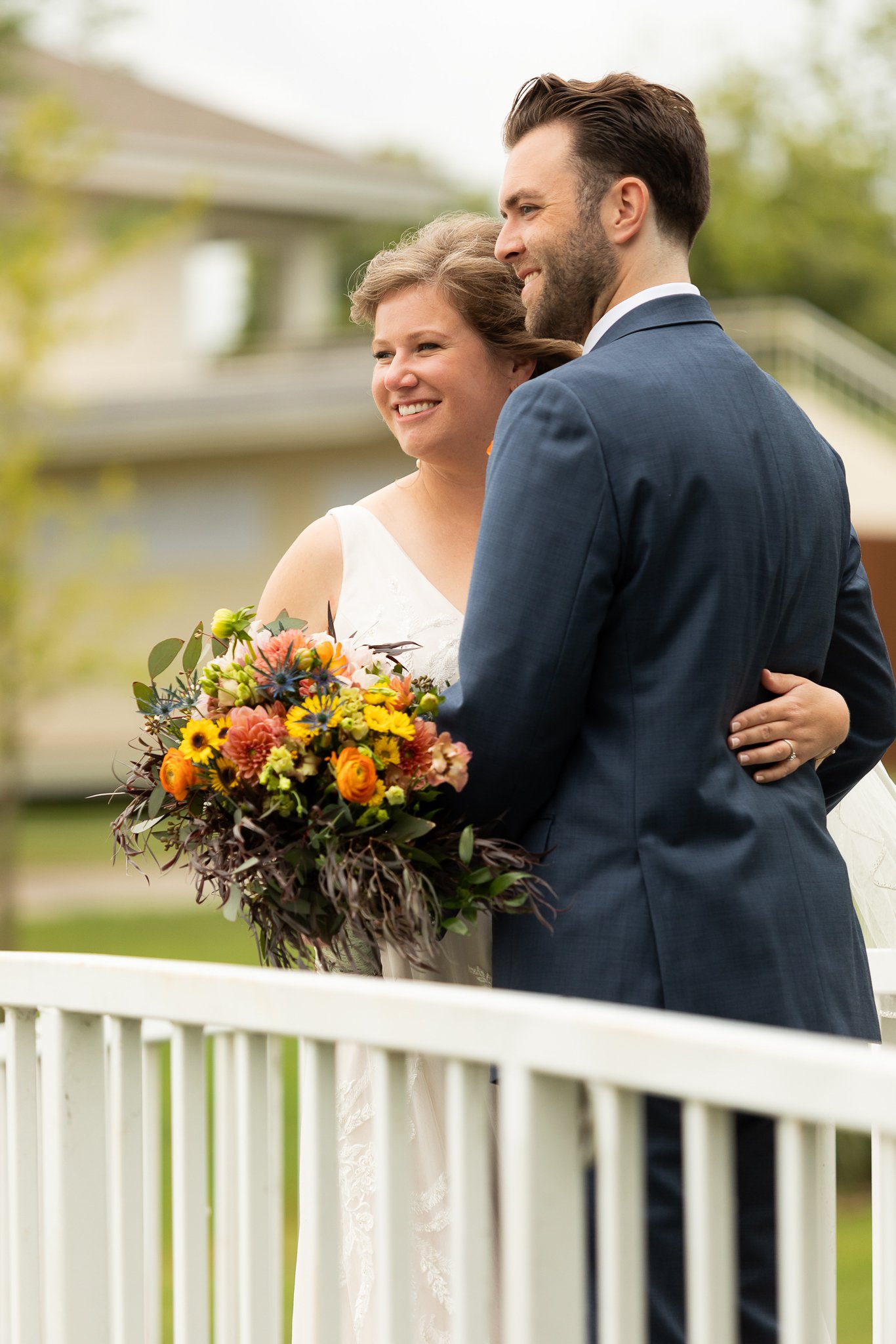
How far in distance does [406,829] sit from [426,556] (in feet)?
3.01

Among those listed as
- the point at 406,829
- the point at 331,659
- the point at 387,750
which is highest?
the point at 331,659

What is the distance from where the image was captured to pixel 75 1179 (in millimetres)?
1802

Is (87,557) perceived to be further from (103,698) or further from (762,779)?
(762,779)

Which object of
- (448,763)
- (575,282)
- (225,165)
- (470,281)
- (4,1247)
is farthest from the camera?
(225,165)

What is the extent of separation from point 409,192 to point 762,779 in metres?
20.8

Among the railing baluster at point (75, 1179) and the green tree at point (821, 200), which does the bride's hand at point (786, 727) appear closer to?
the railing baluster at point (75, 1179)

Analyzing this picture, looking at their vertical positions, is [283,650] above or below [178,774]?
above

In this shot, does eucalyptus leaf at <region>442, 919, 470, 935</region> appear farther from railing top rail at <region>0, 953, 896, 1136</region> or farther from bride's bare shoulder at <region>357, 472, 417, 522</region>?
bride's bare shoulder at <region>357, 472, 417, 522</region>

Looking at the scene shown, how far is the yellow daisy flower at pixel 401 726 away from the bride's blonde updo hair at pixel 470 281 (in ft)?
3.14

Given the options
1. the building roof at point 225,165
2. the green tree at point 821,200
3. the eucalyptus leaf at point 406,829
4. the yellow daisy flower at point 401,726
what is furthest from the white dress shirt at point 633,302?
the green tree at point 821,200

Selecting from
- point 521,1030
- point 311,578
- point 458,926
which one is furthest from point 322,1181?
point 311,578

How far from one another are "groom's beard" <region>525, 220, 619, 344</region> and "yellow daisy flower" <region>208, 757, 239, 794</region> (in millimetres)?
787

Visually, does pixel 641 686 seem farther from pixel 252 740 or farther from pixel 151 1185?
pixel 151 1185

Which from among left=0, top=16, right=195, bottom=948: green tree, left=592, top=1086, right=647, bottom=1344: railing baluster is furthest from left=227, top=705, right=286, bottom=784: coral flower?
left=0, top=16, right=195, bottom=948: green tree
